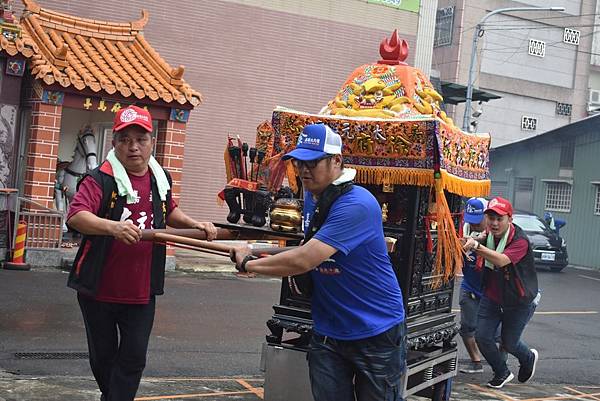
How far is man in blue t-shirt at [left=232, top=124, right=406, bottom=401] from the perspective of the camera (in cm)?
465

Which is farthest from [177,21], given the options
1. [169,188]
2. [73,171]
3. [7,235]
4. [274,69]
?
[169,188]

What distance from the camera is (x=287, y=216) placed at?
246 inches

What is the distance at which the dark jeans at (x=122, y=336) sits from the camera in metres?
5.23

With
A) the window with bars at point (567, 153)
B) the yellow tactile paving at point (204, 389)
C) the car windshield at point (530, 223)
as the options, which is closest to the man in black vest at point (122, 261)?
the yellow tactile paving at point (204, 389)

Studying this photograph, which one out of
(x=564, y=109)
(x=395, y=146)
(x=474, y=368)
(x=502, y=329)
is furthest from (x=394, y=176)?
(x=564, y=109)

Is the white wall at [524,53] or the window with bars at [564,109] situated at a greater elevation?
the white wall at [524,53]

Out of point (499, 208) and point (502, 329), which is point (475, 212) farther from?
point (502, 329)

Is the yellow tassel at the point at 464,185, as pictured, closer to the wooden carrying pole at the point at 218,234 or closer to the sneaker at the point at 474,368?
the wooden carrying pole at the point at 218,234

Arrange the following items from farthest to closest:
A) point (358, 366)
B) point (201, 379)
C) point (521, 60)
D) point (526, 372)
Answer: point (521, 60) → point (526, 372) → point (201, 379) → point (358, 366)

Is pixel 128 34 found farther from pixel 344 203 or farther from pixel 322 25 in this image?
pixel 344 203

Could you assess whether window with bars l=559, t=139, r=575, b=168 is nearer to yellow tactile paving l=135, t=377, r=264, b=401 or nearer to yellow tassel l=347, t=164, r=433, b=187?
yellow tactile paving l=135, t=377, r=264, b=401

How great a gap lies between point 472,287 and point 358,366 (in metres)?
4.35

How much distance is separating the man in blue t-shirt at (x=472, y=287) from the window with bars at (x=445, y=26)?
27118 millimetres

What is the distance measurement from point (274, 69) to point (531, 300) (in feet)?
44.8
